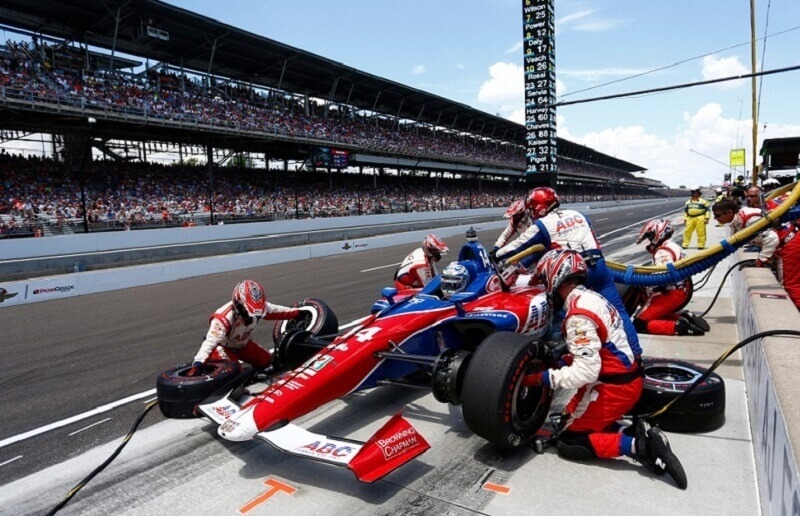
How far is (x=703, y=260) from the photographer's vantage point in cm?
571

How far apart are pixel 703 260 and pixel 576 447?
3352 mm

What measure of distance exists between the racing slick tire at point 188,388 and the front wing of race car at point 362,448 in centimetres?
121

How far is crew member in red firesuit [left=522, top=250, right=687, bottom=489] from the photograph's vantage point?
11.0 ft

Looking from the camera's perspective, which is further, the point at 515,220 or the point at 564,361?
the point at 515,220

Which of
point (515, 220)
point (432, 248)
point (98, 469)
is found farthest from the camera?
point (515, 220)

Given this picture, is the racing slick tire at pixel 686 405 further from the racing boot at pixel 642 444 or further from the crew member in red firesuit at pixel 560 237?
the crew member in red firesuit at pixel 560 237

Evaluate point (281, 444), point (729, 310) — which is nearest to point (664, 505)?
point (281, 444)

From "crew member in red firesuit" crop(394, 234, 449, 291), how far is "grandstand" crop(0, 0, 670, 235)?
18419 millimetres

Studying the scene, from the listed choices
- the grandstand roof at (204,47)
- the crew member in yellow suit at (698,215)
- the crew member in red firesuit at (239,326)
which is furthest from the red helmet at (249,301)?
the grandstand roof at (204,47)

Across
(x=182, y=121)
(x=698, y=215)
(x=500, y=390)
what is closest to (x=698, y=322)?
(x=500, y=390)

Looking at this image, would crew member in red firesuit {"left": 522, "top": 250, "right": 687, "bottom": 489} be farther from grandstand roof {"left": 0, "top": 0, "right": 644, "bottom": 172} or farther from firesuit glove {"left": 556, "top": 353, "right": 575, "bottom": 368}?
grandstand roof {"left": 0, "top": 0, "right": 644, "bottom": 172}

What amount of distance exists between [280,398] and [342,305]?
18.8 ft

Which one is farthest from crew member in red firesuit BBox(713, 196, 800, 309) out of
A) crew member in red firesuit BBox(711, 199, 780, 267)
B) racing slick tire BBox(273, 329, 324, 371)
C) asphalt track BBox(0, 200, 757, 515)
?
racing slick tire BBox(273, 329, 324, 371)

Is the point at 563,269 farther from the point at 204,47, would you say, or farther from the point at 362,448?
the point at 204,47
